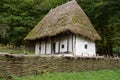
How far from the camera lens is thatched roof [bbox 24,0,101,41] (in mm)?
27281

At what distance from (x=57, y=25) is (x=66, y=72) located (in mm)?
10598

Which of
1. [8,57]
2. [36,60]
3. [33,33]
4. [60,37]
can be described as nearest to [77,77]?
[36,60]

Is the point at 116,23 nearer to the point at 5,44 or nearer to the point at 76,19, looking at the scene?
the point at 76,19

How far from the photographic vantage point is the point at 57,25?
1142 inches

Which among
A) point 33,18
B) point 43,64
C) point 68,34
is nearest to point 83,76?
point 43,64

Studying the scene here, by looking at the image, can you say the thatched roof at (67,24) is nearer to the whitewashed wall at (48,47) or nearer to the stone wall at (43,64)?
the whitewashed wall at (48,47)

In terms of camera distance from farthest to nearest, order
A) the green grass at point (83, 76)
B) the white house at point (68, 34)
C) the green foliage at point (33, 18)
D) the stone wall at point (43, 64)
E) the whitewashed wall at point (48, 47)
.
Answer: the green foliage at point (33, 18)
the whitewashed wall at point (48, 47)
the white house at point (68, 34)
the green grass at point (83, 76)
the stone wall at point (43, 64)

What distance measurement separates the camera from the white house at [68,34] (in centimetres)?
2741

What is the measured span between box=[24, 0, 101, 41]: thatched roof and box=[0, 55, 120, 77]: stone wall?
570cm

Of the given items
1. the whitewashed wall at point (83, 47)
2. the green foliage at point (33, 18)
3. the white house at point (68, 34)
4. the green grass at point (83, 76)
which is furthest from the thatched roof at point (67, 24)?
the green grass at point (83, 76)

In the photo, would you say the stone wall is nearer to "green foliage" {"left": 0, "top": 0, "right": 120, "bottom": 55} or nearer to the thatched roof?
the thatched roof

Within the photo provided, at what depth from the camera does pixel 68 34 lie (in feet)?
90.9

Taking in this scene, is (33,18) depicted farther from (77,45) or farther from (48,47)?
(77,45)

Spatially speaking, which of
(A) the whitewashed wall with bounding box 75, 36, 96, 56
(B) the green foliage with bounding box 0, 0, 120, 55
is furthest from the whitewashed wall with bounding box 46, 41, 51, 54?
(B) the green foliage with bounding box 0, 0, 120, 55
